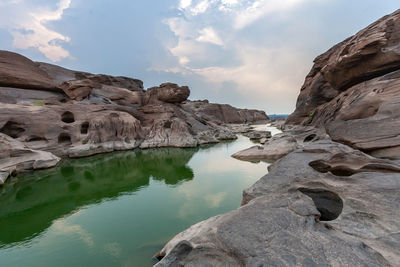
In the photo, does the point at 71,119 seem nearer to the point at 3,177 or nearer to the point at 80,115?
the point at 80,115

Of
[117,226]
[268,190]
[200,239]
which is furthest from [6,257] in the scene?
[268,190]

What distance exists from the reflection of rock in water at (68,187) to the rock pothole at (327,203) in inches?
219

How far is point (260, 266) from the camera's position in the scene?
1661 millimetres

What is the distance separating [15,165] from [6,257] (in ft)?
23.6

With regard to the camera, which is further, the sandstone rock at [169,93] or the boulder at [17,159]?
the sandstone rock at [169,93]

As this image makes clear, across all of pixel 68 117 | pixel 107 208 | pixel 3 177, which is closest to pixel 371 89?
pixel 107 208

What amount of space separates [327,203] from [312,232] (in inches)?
59.0

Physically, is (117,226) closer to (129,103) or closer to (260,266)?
(260,266)

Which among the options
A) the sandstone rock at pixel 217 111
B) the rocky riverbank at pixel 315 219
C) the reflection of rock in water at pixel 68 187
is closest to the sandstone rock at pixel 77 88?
the reflection of rock in water at pixel 68 187

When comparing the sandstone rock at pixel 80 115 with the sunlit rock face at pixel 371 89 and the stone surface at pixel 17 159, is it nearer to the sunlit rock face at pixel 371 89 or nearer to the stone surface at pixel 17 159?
the stone surface at pixel 17 159

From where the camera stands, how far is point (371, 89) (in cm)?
796

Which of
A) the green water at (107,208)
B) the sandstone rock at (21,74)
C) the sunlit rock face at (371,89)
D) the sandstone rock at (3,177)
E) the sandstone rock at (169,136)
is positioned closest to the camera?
the green water at (107,208)

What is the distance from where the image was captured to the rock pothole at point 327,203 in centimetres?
290

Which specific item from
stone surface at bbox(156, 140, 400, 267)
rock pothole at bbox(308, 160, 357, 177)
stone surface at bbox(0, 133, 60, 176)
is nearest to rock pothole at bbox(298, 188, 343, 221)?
stone surface at bbox(156, 140, 400, 267)
